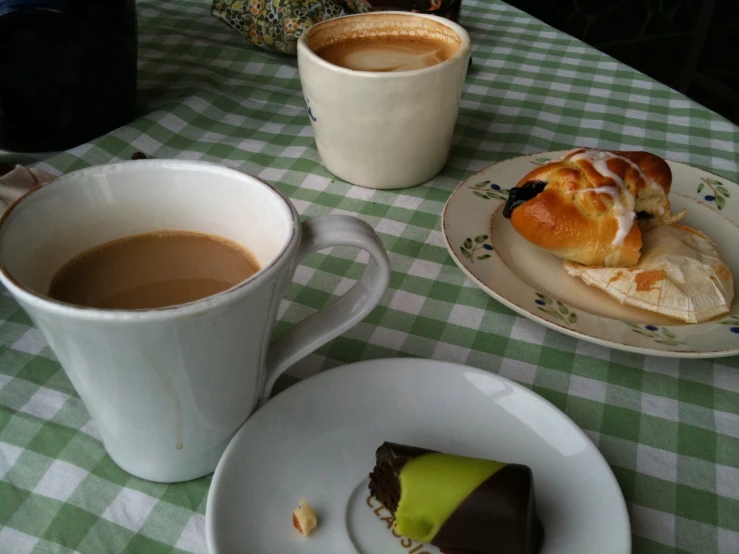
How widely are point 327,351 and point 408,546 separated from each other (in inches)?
8.8

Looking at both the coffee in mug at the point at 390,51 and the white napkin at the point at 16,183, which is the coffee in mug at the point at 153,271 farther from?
the coffee in mug at the point at 390,51

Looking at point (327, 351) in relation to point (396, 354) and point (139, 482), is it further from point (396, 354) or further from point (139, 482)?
point (139, 482)

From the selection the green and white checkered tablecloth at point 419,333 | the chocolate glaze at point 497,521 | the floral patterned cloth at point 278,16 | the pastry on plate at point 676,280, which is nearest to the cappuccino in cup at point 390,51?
the green and white checkered tablecloth at point 419,333

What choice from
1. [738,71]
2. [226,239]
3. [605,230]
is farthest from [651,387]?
[738,71]

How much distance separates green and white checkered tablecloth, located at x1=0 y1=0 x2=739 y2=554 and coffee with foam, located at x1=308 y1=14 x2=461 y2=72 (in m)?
0.15

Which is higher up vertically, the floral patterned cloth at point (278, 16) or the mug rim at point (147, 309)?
the mug rim at point (147, 309)

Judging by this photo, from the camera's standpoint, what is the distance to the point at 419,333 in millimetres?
611

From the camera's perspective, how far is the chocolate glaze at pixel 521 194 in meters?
0.70

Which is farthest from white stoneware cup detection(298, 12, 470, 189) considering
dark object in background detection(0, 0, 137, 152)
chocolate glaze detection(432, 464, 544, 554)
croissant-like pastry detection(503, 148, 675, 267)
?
chocolate glaze detection(432, 464, 544, 554)

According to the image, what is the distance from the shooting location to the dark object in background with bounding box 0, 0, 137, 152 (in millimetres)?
750

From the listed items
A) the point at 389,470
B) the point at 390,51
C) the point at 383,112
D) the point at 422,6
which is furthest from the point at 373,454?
the point at 422,6

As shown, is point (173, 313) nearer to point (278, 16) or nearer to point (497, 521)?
point (497, 521)

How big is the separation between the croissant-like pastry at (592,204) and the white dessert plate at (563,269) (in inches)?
1.2

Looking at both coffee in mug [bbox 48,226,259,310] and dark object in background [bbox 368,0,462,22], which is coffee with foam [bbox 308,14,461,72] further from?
coffee in mug [bbox 48,226,259,310]
